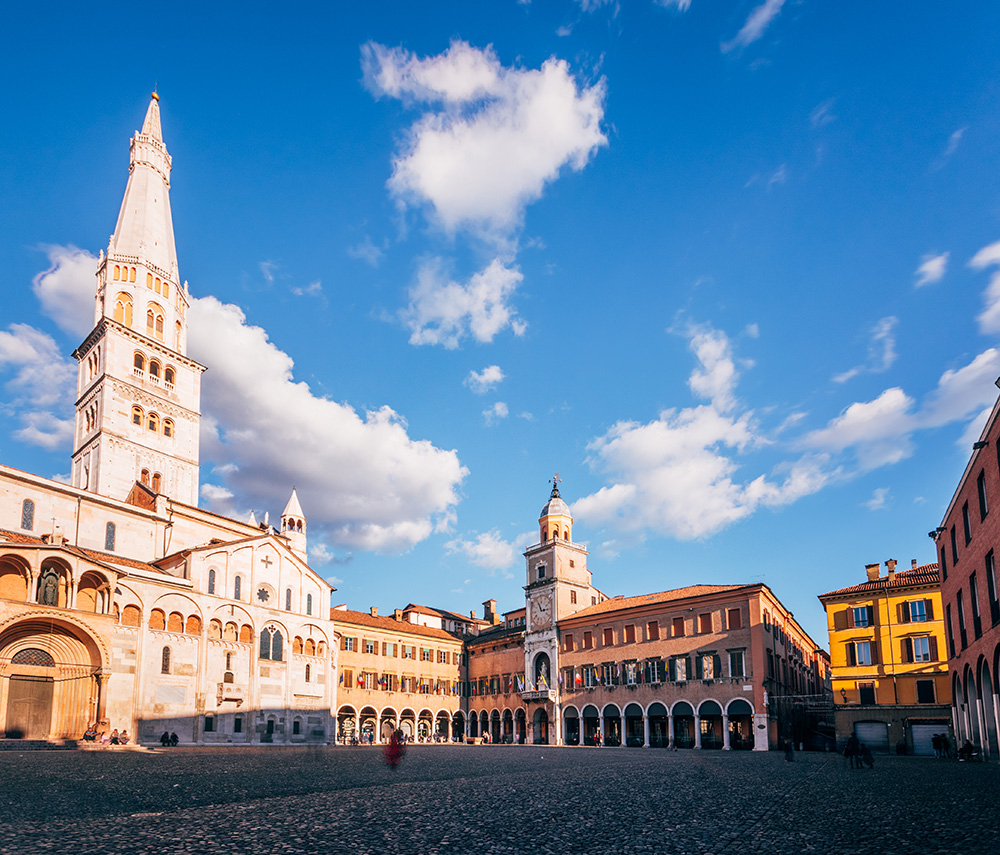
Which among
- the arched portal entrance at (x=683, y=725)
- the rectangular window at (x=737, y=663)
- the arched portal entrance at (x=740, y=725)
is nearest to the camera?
the arched portal entrance at (x=740, y=725)

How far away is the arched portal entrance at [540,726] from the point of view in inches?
2391

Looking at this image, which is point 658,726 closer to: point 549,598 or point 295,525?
point 549,598

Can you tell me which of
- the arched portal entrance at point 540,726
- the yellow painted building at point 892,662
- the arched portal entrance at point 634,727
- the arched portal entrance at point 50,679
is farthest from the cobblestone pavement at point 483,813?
the arched portal entrance at point 540,726

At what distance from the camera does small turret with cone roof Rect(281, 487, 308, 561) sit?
197 ft

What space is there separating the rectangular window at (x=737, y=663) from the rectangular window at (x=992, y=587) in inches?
976

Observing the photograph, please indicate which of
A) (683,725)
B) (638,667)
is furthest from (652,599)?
(683,725)

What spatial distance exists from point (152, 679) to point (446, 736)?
110 ft

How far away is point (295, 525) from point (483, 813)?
5168 cm

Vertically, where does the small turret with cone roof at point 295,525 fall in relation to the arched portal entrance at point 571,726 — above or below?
above

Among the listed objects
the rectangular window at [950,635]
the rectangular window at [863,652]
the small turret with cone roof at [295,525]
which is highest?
the small turret with cone roof at [295,525]

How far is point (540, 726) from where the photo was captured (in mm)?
61375

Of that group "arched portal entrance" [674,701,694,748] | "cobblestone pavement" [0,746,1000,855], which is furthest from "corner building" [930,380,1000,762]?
"arched portal entrance" [674,701,694,748]

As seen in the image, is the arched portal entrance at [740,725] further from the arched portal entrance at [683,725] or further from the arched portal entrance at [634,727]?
the arched portal entrance at [634,727]

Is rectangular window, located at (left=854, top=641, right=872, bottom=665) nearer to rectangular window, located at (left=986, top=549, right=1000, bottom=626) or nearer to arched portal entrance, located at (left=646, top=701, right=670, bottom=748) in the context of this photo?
arched portal entrance, located at (left=646, top=701, right=670, bottom=748)
